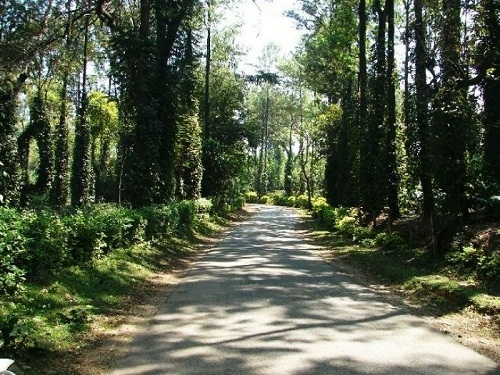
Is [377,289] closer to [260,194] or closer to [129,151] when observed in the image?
[129,151]

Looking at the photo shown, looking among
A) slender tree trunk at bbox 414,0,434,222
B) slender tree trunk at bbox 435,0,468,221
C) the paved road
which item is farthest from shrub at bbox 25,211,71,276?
slender tree trunk at bbox 414,0,434,222

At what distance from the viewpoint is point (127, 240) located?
1349 cm

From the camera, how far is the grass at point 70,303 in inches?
227

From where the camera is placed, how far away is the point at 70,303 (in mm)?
7988

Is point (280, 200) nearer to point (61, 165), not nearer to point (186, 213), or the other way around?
point (61, 165)

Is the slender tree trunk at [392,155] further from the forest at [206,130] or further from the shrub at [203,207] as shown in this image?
the shrub at [203,207]

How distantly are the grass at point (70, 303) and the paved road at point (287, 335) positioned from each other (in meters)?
0.86

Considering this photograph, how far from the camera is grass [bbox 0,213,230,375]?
5.77 m

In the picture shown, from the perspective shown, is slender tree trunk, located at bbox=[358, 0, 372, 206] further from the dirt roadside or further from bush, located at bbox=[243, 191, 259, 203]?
bush, located at bbox=[243, 191, 259, 203]

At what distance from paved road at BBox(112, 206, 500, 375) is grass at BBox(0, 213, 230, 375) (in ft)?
2.84

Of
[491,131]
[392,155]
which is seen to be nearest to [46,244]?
[491,131]

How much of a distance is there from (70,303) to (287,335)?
3580mm

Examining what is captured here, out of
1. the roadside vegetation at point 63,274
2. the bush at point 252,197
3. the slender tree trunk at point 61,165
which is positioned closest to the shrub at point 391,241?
the roadside vegetation at point 63,274

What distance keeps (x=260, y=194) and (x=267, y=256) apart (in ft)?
206
